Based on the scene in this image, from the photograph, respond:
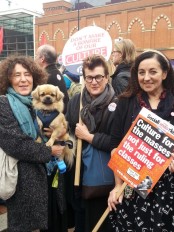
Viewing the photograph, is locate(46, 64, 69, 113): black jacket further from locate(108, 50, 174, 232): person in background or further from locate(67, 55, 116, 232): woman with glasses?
locate(108, 50, 174, 232): person in background

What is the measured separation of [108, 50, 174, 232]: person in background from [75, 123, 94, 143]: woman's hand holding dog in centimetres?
29

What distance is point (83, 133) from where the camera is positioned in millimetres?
2988

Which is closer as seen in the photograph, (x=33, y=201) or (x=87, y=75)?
(x=33, y=201)

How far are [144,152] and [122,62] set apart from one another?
6.89ft

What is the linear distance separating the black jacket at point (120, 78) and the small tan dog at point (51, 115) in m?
0.95

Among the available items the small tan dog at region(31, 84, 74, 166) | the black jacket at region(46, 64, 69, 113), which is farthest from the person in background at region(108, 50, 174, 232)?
the black jacket at region(46, 64, 69, 113)

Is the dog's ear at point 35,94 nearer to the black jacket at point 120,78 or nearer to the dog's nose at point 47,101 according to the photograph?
the dog's nose at point 47,101

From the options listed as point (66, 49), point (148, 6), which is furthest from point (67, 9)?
point (66, 49)

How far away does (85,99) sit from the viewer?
312 cm

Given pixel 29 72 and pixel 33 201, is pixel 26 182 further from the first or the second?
pixel 29 72

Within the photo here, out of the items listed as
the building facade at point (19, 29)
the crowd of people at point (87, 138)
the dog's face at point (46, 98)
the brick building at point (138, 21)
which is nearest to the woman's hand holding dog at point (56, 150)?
the crowd of people at point (87, 138)

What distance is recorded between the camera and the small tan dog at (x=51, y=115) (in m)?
3.07

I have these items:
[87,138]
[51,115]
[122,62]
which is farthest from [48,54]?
[87,138]

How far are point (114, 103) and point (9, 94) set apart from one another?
97cm
